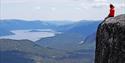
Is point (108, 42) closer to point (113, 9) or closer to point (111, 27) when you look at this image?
point (111, 27)

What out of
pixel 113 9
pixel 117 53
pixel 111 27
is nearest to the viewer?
pixel 117 53

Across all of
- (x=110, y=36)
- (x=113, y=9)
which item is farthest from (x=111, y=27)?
(x=113, y=9)

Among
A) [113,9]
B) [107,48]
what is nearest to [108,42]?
[107,48]

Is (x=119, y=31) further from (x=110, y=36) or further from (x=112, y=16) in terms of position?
(x=112, y=16)

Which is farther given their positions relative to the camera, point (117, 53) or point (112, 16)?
point (112, 16)

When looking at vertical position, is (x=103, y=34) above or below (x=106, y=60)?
above

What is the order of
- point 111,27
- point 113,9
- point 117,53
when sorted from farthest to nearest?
point 113,9
point 111,27
point 117,53

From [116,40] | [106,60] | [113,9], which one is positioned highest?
[113,9]
